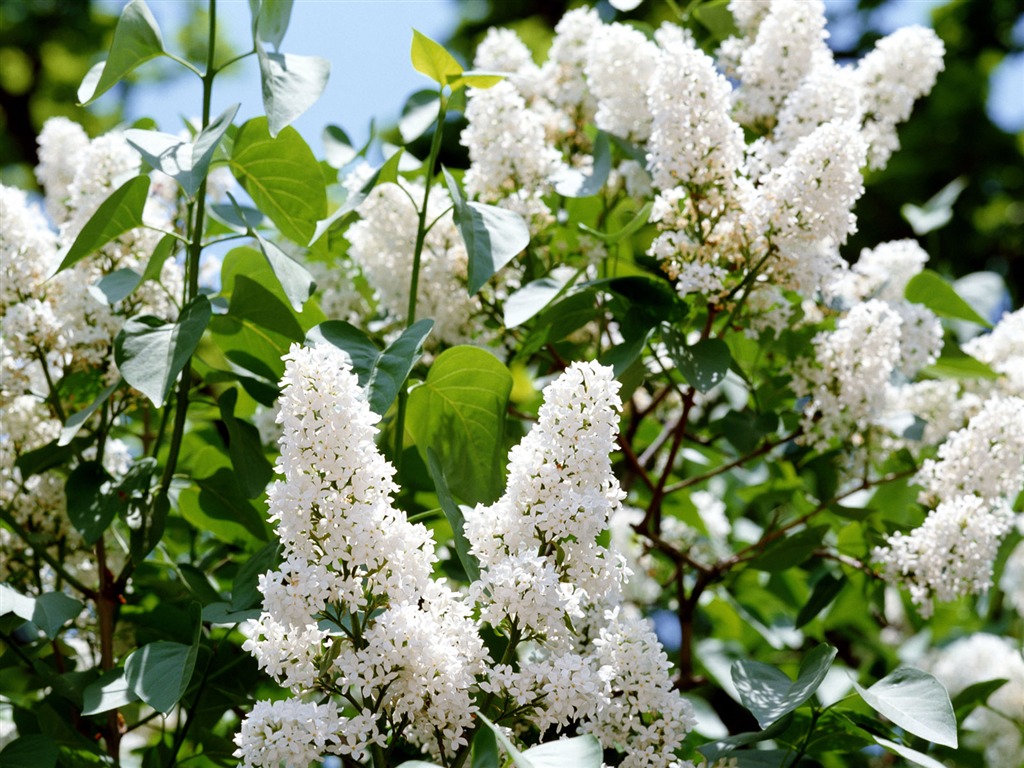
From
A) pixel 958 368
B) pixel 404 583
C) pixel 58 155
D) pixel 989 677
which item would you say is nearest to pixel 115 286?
pixel 404 583

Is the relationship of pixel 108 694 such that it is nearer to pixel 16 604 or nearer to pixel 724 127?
pixel 16 604

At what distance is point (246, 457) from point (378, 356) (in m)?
0.25

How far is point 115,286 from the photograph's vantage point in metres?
1.38

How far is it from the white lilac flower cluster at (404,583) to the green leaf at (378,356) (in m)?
0.16

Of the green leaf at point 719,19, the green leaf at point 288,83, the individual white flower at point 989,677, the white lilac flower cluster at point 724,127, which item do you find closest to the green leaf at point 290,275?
the green leaf at point 288,83

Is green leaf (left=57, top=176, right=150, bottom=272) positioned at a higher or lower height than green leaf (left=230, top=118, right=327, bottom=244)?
lower

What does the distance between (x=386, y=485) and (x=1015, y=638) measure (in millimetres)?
2545

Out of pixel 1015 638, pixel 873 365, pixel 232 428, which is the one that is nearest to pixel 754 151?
pixel 873 365

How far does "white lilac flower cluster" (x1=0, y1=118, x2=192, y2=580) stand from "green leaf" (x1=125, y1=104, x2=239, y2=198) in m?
0.22

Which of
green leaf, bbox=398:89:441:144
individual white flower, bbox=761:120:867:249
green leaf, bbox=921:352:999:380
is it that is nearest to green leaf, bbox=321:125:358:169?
green leaf, bbox=398:89:441:144

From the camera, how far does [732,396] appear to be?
2.02 meters

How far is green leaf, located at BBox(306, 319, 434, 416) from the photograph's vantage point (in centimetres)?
118

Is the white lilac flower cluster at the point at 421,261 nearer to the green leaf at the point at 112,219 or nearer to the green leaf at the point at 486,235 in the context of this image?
the green leaf at the point at 486,235

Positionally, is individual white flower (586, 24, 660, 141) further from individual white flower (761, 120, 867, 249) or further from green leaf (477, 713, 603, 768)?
green leaf (477, 713, 603, 768)
